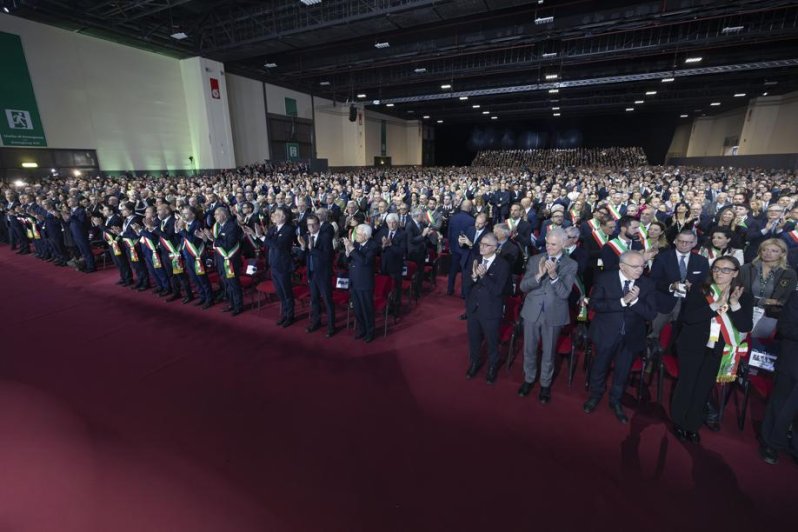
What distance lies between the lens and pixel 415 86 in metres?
24.5

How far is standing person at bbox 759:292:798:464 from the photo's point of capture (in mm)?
2498

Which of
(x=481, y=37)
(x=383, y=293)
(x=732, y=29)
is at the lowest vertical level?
(x=383, y=293)

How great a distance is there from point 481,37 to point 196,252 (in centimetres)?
1457

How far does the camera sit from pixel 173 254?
5855 millimetres

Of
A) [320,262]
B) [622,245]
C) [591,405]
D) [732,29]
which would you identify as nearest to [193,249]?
[320,262]

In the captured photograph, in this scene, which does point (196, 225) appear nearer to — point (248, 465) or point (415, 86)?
point (248, 465)

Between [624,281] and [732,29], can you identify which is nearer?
[624,281]

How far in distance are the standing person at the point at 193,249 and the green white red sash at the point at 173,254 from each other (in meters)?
0.14

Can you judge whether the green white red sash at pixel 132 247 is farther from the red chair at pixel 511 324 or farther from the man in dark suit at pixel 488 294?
the red chair at pixel 511 324

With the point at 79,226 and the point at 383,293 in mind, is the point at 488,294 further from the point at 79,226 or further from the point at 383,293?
the point at 79,226

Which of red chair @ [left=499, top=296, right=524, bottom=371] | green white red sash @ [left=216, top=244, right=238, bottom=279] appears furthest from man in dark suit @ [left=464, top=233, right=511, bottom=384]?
green white red sash @ [left=216, top=244, right=238, bottom=279]

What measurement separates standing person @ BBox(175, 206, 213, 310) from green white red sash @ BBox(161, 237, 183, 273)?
5.6 inches

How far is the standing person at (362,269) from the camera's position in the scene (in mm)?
4395

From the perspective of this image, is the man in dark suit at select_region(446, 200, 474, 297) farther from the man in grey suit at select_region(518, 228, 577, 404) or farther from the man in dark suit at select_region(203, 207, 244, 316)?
the man in dark suit at select_region(203, 207, 244, 316)
